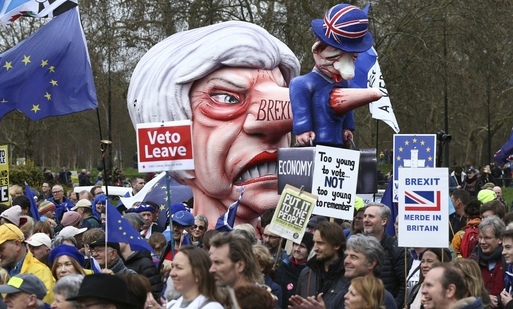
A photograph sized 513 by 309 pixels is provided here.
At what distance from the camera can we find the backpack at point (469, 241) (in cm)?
1102

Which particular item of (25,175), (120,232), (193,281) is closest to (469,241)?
(120,232)

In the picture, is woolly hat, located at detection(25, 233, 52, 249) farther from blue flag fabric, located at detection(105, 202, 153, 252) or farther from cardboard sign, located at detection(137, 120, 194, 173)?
cardboard sign, located at detection(137, 120, 194, 173)

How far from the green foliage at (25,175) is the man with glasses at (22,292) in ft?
81.9

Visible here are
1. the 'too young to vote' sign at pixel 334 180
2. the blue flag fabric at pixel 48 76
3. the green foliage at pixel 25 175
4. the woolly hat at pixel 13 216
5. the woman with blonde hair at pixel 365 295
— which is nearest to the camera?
the woman with blonde hair at pixel 365 295

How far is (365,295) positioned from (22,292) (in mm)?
2098

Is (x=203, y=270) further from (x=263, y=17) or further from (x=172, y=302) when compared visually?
(x=263, y=17)

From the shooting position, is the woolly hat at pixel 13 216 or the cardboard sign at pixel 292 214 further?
the woolly hat at pixel 13 216

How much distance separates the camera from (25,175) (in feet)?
108

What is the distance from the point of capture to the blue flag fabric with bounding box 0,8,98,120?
14.5 metres

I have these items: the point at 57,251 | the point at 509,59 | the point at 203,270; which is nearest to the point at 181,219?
the point at 57,251

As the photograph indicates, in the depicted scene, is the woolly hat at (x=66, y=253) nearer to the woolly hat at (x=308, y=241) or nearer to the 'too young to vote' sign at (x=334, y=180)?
the woolly hat at (x=308, y=241)

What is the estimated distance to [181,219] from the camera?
459 inches

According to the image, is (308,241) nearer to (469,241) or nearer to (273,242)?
(273,242)

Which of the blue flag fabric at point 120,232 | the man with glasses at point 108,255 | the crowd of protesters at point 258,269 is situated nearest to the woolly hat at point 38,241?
the crowd of protesters at point 258,269
